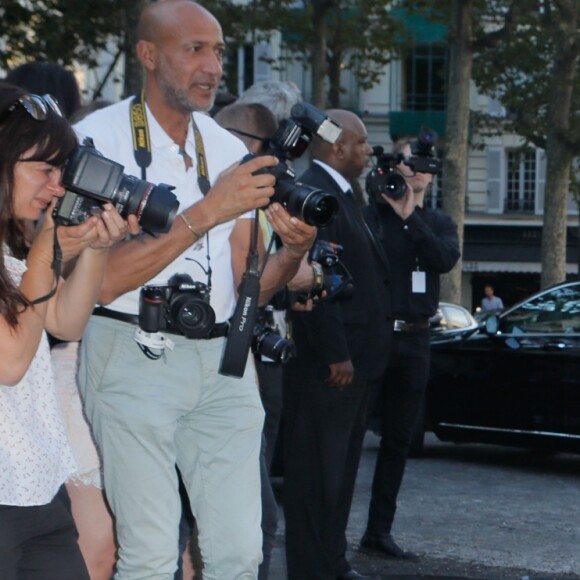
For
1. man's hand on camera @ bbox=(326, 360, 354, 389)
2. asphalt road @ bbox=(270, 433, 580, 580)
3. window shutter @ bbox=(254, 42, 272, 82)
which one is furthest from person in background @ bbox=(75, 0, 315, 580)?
window shutter @ bbox=(254, 42, 272, 82)

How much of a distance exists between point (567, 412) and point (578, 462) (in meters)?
1.36

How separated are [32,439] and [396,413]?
3.96 metres

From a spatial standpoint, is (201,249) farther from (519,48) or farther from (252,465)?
(519,48)

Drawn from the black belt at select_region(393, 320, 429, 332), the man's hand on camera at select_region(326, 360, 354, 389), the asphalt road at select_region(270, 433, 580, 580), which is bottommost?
the asphalt road at select_region(270, 433, 580, 580)

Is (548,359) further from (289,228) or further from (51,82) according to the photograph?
(289,228)

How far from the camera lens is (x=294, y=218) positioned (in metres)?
4.29

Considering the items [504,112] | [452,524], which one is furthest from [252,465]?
[504,112]

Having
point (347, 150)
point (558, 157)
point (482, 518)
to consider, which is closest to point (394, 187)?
point (347, 150)

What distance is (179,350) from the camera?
14.0ft

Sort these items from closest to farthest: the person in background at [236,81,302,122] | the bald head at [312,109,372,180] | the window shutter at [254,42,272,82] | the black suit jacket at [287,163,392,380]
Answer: the black suit jacket at [287,163,392,380] → the bald head at [312,109,372,180] → the person in background at [236,81,302,122] → the window shutter at [254,42,272,82]

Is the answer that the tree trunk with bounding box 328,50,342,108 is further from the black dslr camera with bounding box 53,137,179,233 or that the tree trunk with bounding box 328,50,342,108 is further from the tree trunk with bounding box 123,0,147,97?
the black dslr camera with bounding box 53,137,179,233

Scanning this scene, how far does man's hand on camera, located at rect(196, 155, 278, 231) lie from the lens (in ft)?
13.3

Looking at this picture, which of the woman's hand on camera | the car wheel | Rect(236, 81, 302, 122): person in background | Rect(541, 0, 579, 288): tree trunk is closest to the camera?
the woman's hand on camera

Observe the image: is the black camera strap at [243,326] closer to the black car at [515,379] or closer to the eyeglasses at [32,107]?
the eyeglasses at [32,107]
